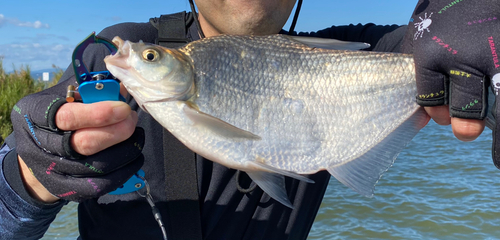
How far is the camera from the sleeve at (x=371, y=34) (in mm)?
2656

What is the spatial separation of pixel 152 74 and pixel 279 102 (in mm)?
546

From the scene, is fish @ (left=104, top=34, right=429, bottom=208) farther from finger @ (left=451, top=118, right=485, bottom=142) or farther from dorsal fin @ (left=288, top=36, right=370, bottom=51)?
finger @ (left=451, top=118, right=485, bottom=142)

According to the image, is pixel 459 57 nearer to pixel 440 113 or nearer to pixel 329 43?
pixel 440 113

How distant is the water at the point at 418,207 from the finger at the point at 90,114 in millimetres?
5127

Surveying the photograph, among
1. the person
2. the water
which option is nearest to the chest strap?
the person

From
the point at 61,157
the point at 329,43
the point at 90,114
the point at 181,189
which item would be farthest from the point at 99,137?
the point at 329,43

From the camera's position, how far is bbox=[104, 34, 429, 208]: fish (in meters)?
1.55

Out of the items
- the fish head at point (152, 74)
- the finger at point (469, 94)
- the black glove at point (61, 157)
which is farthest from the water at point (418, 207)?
the fish head at point (152, 74)

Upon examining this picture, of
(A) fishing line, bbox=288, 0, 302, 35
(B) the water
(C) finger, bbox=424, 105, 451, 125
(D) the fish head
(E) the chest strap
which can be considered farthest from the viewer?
(B) the water

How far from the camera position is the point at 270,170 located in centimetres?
155

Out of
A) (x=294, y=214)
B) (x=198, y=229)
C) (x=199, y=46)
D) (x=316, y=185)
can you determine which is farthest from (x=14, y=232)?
(x=316, y=185)

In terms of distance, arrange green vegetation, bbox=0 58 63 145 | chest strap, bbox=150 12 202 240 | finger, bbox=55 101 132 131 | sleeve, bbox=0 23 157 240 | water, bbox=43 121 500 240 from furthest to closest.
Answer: green vegetation, bbox=0 58 63 145
water, bbox=43 121 500 240
chest strap, bbox=150 12 202 240
sleeve, bbox=0 23 157 240
finger, bbox=55 101 132 131

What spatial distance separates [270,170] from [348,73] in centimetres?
56

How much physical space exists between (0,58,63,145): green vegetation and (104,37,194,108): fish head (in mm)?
8641
